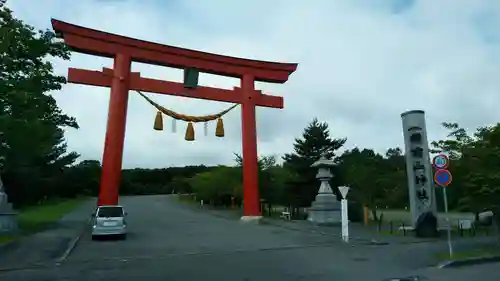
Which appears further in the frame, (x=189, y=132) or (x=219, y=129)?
(x=219, y=129)

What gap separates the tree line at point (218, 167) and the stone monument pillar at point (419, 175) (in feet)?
4.26

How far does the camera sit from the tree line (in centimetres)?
1628

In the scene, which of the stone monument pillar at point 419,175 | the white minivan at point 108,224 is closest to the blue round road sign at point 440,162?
the stone monument pillar at point 419,175

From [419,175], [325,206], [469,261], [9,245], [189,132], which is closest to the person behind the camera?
[469,261]

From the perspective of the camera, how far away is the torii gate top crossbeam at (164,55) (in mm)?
20344

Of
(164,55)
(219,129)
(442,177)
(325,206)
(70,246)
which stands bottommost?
(70,246)

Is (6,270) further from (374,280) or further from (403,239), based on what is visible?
(403,239)

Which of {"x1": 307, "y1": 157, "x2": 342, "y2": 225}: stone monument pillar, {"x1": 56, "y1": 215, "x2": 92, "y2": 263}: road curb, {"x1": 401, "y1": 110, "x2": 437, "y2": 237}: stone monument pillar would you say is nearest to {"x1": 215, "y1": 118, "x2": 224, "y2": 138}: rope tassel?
{"x1": 307, "y1": 157, "x2": 342, "y2": 225}: stone monument pillar

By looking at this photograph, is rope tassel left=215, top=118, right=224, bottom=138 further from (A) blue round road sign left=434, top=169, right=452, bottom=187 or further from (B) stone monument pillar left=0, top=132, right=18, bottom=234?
(A) blue round road sign left=434, top=169, right=452, bottom=187

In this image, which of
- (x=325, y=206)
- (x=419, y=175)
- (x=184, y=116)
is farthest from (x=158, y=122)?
(x=419, y=175)

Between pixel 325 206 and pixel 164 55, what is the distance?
12.1m

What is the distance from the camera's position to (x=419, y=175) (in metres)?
18.8

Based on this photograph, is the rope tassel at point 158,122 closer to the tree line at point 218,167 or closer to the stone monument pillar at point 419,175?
the tree line at point 218,167

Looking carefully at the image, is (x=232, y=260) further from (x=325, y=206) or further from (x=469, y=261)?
(x=325, y=206)
